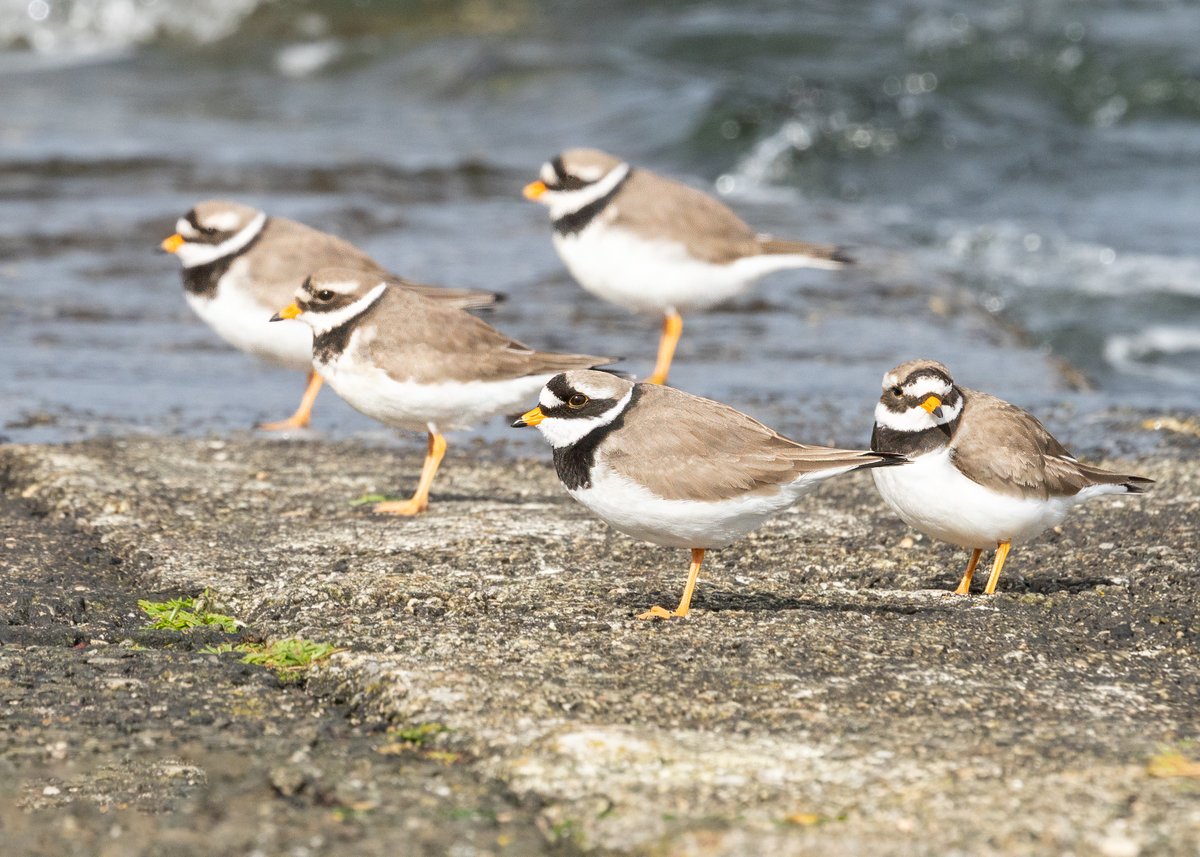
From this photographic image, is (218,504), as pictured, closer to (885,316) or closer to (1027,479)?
(1027,479)

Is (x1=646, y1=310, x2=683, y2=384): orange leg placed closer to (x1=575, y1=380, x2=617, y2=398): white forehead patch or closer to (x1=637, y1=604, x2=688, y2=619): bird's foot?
(x1=575, y1=380, x2=617, y2=398): white forehead patch

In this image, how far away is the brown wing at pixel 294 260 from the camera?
8.09m

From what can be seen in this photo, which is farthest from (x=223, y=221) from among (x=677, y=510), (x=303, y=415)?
(x=677, y=510)

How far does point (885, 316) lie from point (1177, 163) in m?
7.41

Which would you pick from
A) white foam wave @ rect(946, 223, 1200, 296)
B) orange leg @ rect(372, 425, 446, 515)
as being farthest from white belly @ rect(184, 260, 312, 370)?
white foam wave @ rect(946, 223, 1200, 296)

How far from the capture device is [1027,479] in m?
5.27

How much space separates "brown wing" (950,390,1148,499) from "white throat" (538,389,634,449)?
121cm

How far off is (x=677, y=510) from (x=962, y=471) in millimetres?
1077

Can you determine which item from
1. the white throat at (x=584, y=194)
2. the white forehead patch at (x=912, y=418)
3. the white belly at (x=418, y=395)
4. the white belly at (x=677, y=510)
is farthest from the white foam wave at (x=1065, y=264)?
the white belly at (x=677, y=510)

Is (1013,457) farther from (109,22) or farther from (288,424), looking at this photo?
(109,22)

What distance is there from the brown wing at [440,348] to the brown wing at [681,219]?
2.60 m

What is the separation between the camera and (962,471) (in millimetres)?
5297

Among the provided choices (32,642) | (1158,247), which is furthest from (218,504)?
(1158,247)

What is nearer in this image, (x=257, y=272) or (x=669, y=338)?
(x=257, y=272)
